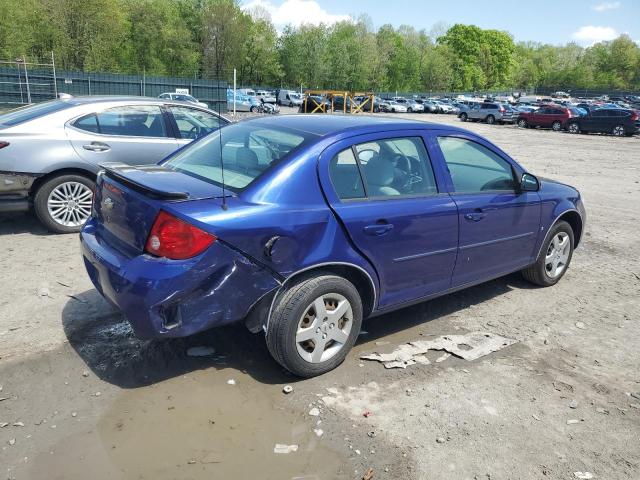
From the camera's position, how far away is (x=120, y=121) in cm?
681

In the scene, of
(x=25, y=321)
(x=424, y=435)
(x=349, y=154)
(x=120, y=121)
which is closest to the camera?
(x=424, y=435)

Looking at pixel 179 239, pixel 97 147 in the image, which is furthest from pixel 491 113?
pixel 179 239

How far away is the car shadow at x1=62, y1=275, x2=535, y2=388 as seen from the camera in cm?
362

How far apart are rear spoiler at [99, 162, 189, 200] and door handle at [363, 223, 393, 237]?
3.98ft

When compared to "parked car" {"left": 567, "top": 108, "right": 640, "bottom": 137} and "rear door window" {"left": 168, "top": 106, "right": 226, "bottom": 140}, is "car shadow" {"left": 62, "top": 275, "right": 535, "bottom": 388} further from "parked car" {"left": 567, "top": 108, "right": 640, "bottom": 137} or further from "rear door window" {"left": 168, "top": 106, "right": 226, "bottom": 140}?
"parked car" {"left": 567, "top": 108, "right": 640, "bottom": 137}

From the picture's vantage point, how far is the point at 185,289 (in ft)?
10.2

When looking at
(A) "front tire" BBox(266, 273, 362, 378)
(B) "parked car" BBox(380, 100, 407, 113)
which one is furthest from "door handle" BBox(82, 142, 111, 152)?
(B) "parked car" BBox(380, 100, 407, 113)

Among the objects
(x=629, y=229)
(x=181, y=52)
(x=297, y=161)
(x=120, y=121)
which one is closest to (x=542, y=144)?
(x=629, y=229)

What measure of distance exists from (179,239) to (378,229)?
1350mm

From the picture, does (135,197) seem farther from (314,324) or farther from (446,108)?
(446,108)

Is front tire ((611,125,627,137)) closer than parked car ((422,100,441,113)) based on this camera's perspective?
Yes

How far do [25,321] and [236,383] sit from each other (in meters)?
1.92

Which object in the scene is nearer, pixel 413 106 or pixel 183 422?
pixel 183 422

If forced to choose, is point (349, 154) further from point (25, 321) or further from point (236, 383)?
point (25, 321)
